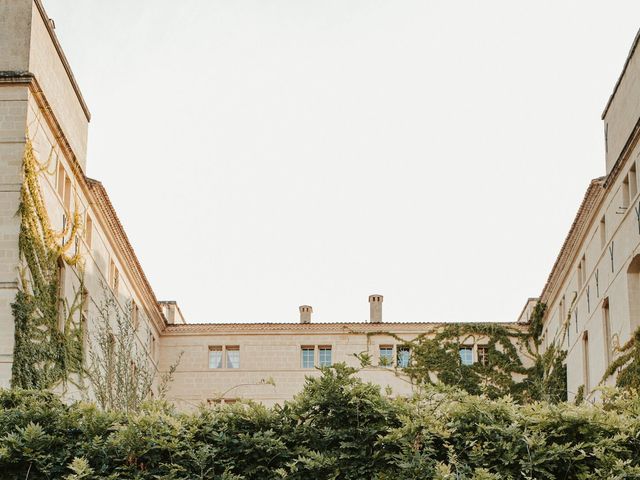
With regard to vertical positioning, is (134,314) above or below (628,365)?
above

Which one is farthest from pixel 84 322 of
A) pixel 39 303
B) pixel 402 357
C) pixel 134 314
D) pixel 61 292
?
pixel 402 357

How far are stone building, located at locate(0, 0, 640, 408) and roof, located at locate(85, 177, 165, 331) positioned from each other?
0.21ft

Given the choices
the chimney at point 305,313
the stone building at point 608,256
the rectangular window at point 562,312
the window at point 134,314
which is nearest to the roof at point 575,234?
the stone building at point 608,256

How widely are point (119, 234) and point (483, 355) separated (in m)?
17.7

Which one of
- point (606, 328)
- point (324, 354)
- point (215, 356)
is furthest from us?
point (215, 356)

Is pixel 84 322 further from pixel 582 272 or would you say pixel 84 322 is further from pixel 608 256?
pixel 582 272

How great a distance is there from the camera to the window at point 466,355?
4812 centimetres

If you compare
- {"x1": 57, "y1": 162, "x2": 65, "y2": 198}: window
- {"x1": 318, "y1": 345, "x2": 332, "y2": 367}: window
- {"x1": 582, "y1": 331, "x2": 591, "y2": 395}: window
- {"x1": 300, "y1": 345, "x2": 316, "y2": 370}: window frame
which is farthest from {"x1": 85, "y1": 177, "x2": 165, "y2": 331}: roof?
{"x1": 582, "y1": 331, "x2": 591, "y2": 395}: window

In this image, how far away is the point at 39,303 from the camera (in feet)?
89.5

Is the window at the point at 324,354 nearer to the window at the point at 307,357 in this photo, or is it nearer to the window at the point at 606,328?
the window at the point at 307,357

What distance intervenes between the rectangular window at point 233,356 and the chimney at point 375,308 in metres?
6.13

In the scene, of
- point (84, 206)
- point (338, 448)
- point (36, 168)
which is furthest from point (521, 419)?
point (84, 206)

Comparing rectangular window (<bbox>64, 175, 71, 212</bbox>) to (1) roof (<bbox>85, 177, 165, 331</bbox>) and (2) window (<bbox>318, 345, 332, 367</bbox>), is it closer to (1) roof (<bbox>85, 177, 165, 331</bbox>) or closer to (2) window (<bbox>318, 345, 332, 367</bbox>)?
(1) roof (<bbox>85, 177, 165, 331</bbox>)

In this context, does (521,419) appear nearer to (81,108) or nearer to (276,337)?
(81,108)
